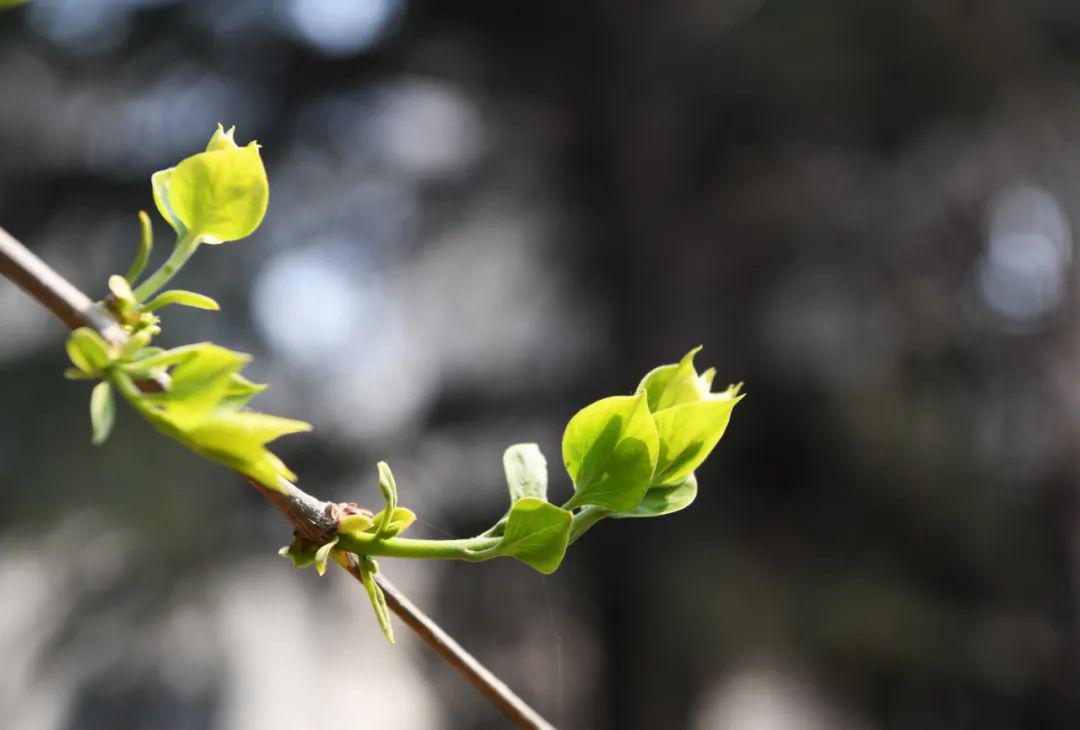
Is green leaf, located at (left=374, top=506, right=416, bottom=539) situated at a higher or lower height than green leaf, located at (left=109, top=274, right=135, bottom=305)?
lower

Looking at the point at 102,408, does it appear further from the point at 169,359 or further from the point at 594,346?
the point at 594,346

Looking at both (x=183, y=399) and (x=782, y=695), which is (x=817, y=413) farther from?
(x=183, y=399)

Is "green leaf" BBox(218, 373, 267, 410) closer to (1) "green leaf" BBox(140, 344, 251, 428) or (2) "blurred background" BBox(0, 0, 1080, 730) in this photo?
(1) "green leaf" BBox(140, 344, 251, 428)

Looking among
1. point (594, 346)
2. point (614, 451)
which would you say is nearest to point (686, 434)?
point (614, 451)

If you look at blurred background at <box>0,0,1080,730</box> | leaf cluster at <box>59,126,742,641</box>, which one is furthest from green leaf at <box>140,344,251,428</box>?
blurred background at <box>0,0,1080,730</box>

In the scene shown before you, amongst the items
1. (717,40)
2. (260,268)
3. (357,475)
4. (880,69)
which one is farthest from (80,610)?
Result: (880,69)

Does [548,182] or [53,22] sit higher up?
[53,22]

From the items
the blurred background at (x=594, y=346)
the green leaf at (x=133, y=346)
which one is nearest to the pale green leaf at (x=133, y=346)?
the green leaf at (x=133, y=346)
